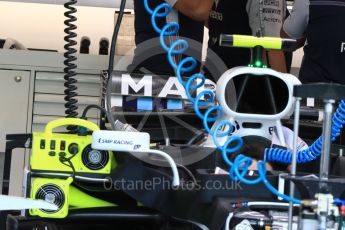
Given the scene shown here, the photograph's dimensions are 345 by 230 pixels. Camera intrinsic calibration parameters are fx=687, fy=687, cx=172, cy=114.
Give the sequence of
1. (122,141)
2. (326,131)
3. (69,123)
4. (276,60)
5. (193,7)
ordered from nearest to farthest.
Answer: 1. (326,131)
2. (122,141)
3. (69,123)
4. (193,7)
5. (276,60)

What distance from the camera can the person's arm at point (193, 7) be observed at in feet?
7.06

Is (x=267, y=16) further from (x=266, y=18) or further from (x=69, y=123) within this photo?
(x=69, y=123)

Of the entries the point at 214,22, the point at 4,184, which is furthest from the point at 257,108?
the point at 214,22

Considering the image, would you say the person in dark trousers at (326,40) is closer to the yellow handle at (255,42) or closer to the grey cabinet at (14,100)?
the yellow handle at (255,42)

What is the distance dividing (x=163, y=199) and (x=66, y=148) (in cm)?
22

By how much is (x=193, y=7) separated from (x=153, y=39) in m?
0.19

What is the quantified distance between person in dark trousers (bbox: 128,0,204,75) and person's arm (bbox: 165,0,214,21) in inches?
1.8

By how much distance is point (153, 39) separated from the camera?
7.45ft

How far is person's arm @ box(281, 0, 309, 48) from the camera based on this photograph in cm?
269

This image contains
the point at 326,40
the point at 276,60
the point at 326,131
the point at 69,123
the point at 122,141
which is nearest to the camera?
→ the point at 326,131

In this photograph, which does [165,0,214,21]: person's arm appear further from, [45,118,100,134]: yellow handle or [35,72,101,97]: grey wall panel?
[35,72,101,97]: grey wall panel

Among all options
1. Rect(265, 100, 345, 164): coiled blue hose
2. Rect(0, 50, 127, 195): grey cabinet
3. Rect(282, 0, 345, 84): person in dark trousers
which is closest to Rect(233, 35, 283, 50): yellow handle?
Rect(265, 100, 345, 164): coiled blue hose

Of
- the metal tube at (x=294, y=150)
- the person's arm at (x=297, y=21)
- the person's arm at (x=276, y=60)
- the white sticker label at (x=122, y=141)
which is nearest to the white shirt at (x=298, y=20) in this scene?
the person's arm at (x=297, y=21)

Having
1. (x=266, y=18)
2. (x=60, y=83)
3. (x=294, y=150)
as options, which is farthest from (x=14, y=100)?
(x=294, y=150)
